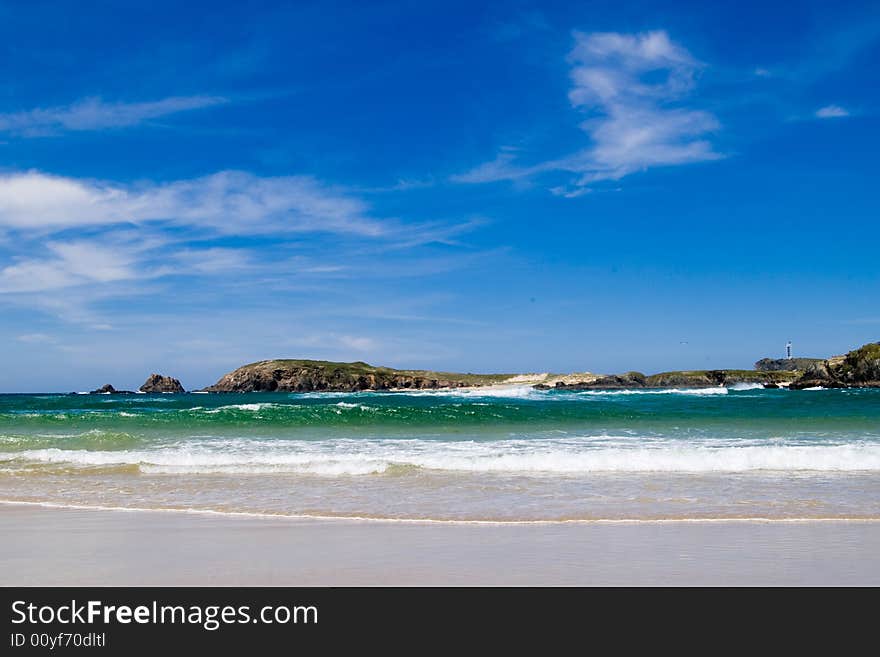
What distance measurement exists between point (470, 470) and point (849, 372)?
9718cm

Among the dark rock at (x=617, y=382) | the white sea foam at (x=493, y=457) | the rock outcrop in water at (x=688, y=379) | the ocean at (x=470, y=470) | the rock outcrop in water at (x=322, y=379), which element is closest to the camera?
the ocean at (x=470, y=470)

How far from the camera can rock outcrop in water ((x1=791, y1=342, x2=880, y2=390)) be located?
297ft

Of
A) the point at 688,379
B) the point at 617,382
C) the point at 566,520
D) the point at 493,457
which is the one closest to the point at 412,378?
the point at 617,382

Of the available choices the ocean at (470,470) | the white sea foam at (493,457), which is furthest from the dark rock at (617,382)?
the white sea foam at (493,457)

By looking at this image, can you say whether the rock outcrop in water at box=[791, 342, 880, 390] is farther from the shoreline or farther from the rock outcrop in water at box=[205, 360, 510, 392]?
the shoreline

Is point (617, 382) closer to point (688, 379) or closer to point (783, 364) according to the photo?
point (688, 379)

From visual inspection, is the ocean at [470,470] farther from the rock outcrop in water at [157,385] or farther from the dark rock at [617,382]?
the rock outcrop in water at [157,385]

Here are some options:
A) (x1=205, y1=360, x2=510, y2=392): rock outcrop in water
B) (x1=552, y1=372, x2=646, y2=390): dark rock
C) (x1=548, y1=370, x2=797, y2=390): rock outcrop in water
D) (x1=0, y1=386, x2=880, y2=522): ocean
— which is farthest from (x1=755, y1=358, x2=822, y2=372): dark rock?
(x1=0, y1=386, x2=880, y2=522): ocean

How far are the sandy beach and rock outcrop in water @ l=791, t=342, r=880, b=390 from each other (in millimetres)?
97029

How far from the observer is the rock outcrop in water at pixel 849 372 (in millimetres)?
90438

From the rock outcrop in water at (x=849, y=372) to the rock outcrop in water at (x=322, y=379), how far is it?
6442cm
